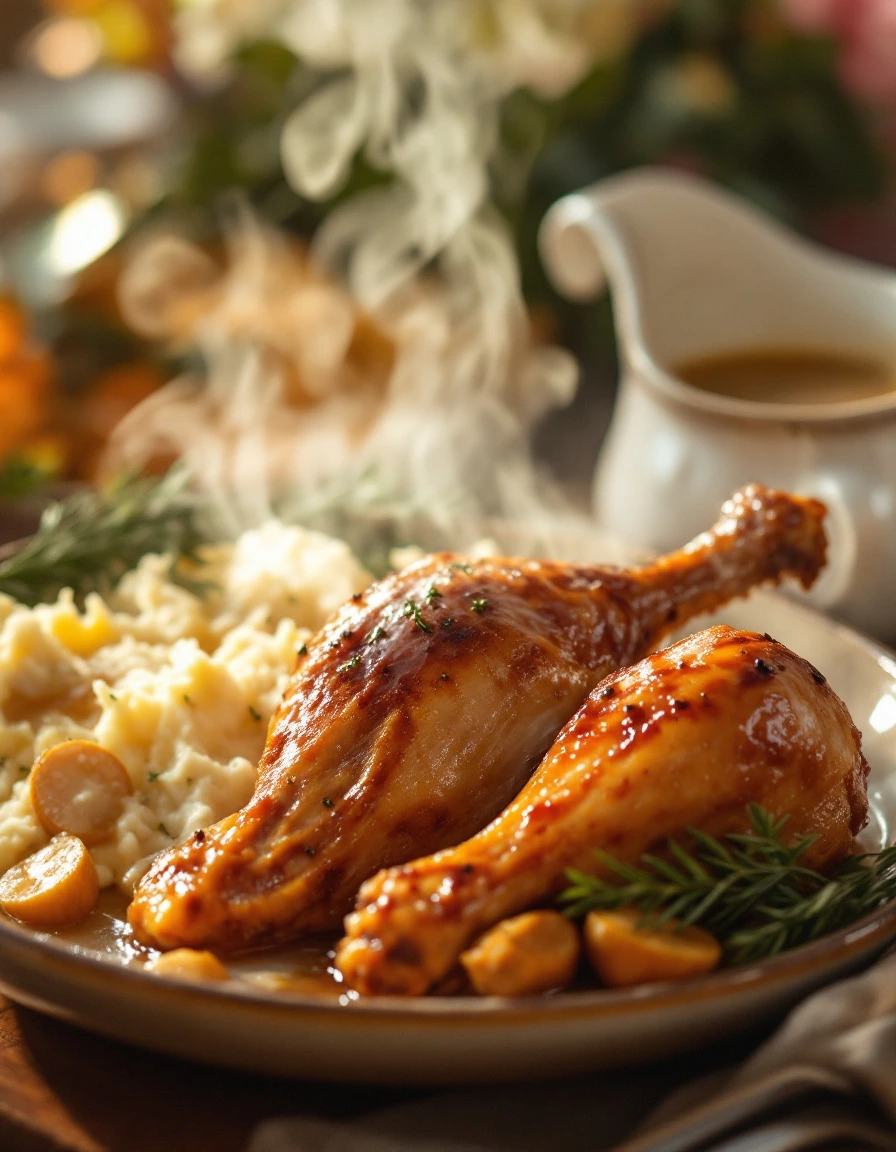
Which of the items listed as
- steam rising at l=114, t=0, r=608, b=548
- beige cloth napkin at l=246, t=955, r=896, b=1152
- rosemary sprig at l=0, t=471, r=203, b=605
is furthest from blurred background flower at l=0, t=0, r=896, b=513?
beige cloth napkin at l=246, t=955, r=896, b=1152

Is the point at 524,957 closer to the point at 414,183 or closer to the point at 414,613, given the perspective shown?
the point at 414,613

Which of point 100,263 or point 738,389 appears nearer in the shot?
point 738,389

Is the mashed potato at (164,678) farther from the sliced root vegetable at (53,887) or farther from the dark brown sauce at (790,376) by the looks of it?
the dark brown sauce at (790,376)

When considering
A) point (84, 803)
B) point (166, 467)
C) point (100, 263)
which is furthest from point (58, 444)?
point (84, 803)

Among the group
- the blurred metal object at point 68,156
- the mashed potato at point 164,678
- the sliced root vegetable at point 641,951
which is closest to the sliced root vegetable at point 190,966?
the mashed potato at point 164,678

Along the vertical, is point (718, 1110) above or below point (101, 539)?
below

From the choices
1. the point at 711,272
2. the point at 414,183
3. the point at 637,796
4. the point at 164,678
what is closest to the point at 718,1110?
the point at 637,796

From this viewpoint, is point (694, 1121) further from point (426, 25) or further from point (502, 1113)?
point (426, 25)
